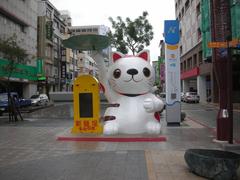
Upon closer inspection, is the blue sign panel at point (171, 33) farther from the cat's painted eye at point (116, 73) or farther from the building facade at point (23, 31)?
the building facade at point (23, 31)

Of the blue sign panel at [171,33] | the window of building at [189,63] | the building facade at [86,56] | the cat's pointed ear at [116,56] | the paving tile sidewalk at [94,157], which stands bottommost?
the paving tile sidewalk at [94,157]

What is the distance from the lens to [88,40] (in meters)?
13.4

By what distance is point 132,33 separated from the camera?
31938 mm

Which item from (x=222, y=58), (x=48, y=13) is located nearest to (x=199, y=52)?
(x=48, y=13)

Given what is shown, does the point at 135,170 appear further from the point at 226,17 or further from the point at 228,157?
the point at 226,17

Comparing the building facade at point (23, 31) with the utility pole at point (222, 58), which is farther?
the building facade at point (23, 31)

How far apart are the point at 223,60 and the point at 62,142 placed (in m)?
5.75

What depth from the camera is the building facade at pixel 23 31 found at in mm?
41456

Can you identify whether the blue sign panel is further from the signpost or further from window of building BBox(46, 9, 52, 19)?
window of building BBox(46, 9, 52, 19)

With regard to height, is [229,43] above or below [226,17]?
below

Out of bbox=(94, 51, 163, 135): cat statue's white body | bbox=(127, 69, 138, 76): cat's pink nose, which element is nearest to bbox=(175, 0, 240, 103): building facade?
bbox=(94, 51, 163, 135): cat statue's white body

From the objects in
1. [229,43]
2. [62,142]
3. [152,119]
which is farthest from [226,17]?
[62,142]

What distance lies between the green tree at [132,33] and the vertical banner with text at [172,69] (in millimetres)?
15932

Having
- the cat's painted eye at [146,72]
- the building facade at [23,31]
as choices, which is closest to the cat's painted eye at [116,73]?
the cat's painted eye at [146,72]
